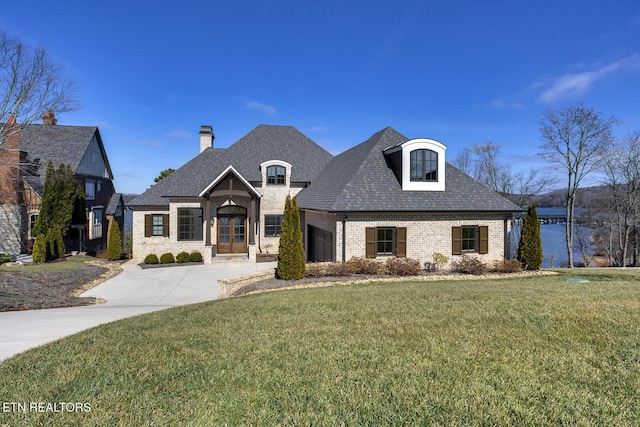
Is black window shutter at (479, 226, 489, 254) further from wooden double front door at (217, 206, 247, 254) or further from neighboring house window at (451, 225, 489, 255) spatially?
wooden double front door at (217, 206, 247, 254)

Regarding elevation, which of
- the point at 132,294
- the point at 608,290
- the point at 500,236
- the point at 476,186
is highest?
the point at 476,186

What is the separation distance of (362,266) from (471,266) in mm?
4862

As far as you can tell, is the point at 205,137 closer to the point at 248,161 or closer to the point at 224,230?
the point at 248,161

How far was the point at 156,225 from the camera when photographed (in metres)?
21.2

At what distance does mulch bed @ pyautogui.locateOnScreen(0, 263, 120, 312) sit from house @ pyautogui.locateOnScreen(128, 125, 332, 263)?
4447 millimetres

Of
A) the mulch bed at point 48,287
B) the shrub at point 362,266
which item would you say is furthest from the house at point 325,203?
the mulch bed at point 48,287

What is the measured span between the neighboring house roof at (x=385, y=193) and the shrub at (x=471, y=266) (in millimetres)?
2289

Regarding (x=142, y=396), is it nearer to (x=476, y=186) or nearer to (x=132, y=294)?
(x=132, y=294)

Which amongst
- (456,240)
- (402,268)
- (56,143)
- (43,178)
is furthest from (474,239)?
(56,143)

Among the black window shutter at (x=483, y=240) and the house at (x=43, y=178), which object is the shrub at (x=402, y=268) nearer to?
the black window shutter at (x=483, y=240)

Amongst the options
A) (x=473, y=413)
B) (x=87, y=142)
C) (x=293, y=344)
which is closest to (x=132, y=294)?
(x=293, y=344)

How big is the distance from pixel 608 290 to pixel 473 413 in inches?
347

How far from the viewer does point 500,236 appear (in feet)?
53.5

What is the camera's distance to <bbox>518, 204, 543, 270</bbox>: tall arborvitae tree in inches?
604
